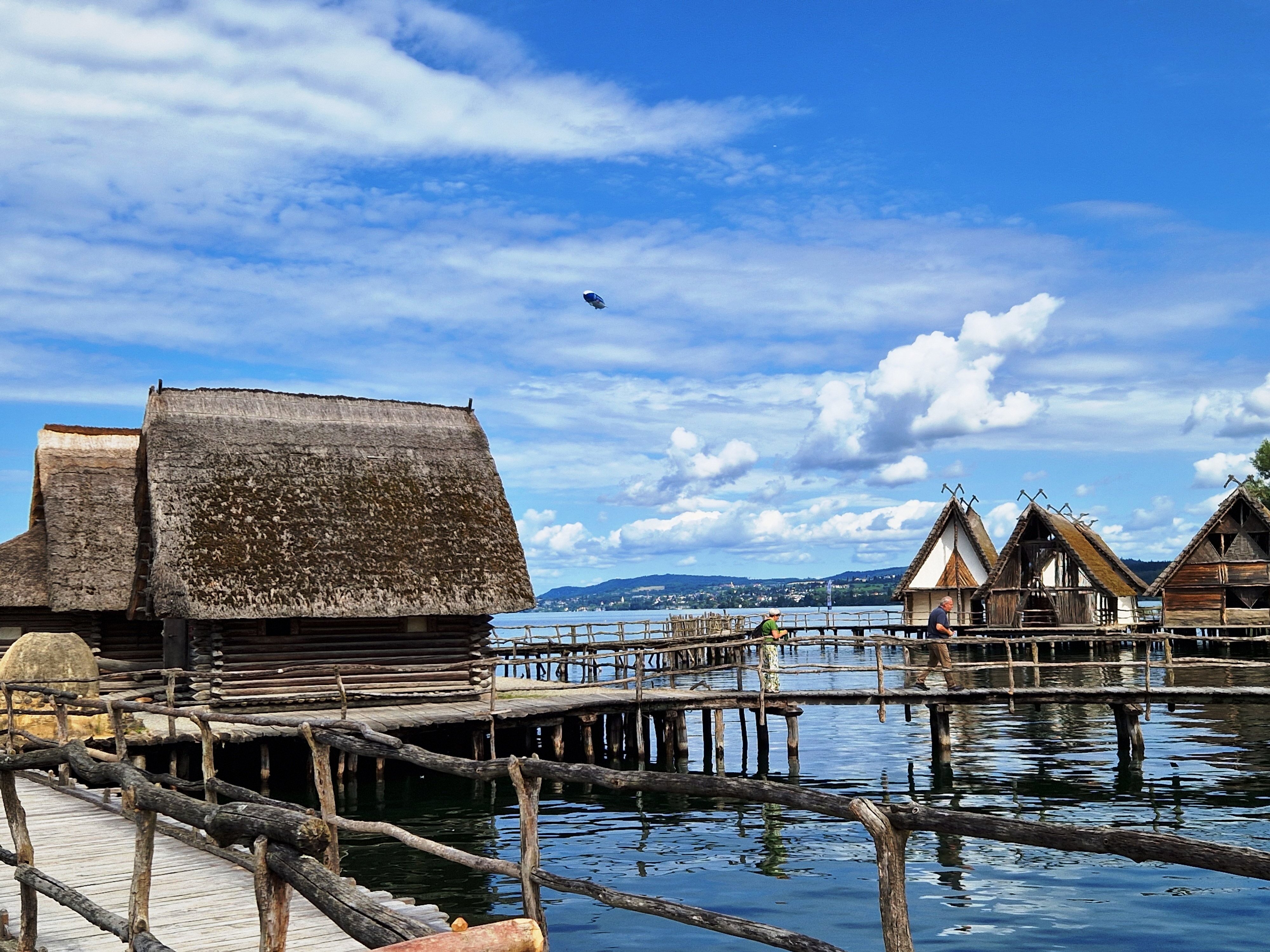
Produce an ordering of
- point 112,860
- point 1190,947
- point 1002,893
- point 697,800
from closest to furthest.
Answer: point 112,860 → point 1190,947 → point 1002,893 → point 697,800

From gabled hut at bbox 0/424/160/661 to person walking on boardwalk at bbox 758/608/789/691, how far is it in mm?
14376

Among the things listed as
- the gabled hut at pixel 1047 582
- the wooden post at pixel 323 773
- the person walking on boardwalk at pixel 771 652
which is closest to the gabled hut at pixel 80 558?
the person walking on boardwalk at pixel 771 652

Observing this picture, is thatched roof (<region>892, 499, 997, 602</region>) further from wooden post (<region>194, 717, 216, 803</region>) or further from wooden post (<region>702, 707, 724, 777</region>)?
wooden post (<region>194, 717, 216, 803</region>)

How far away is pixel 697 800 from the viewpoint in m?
21.0

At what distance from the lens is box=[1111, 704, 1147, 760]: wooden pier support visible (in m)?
23.2

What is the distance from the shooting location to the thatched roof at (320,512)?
75.7 feet

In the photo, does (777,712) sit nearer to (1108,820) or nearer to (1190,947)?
(1108,820)

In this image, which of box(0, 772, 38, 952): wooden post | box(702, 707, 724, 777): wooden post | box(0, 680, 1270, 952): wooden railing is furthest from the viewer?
box(702, 707, 724, 777): wooden post

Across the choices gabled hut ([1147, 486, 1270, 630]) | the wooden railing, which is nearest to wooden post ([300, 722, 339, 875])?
the wooden railing

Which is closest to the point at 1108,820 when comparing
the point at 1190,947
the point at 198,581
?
the point at 1190,947

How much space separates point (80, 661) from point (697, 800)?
1100 cm

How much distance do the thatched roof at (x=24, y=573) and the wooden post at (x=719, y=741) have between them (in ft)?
A: 50.5

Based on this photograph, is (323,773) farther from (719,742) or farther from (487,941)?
(719,742)

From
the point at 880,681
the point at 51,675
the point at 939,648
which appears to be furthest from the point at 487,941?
the point at 939,648
